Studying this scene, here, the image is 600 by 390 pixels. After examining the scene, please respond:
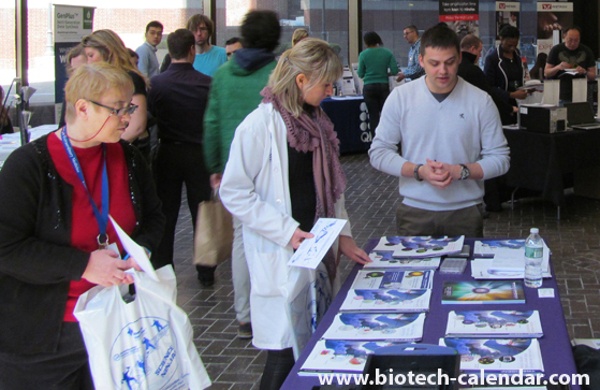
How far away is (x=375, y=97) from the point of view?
38.1ft

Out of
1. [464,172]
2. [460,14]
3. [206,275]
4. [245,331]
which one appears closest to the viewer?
[464,172]

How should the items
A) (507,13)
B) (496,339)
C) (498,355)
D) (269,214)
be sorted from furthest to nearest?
(507,13) → (269,214) → (496,339) → (498,355)

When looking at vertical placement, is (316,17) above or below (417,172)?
above

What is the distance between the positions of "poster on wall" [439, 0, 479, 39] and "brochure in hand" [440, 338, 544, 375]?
12.5 m

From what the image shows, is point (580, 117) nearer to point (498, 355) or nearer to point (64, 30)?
point (64, 30)

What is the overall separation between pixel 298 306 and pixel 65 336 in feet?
2.86

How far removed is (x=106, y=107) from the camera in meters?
2.28

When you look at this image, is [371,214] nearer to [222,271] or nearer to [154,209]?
[222,271]

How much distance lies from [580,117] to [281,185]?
545 cm

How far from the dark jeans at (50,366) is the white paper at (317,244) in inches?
28.6

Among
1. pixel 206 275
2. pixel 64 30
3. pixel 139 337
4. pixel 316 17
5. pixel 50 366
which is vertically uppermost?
pixel 316 17

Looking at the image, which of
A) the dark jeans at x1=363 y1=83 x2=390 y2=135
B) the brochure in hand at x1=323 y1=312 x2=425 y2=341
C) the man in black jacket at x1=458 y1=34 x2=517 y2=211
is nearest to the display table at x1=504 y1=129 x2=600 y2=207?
the man in black jacket at x1=458 y1=34 x2=517 y2=211

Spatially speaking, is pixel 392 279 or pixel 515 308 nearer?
pixel 515 308

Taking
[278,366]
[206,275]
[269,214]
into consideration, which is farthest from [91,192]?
[206,275]
